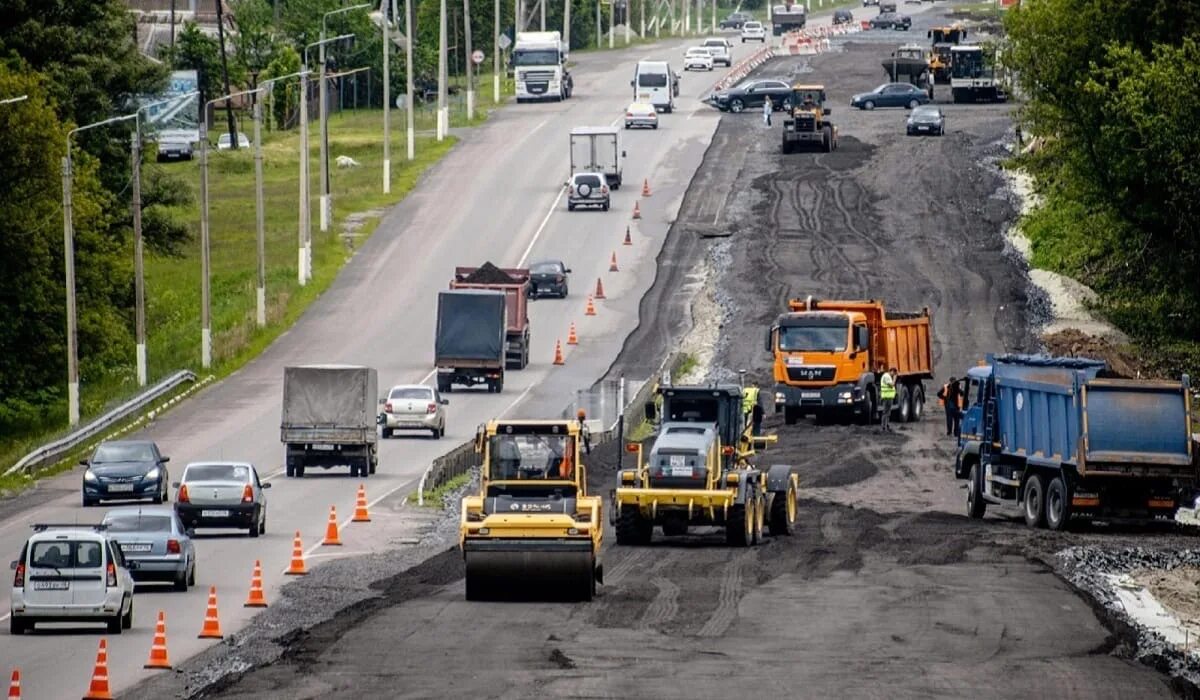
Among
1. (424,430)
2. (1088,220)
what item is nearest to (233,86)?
(1088,220)

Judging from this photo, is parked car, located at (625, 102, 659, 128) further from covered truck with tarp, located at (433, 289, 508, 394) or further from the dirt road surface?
covered truck with tarp, located at (433, 289, 508, 394)

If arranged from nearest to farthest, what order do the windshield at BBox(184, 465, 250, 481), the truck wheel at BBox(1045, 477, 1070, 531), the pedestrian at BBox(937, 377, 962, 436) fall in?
the truck wheel at BBox(1045, 477, 1070, 531), the windshield at BBox(184, 465, 250, 481), the pedestrian at BBox(937, 377, 962, 436)

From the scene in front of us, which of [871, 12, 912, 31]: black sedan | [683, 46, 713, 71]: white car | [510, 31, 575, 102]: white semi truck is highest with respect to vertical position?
[871, 12, 912, 31]: black sedan

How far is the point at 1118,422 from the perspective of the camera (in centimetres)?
4081

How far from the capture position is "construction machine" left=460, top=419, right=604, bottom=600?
1276 inches

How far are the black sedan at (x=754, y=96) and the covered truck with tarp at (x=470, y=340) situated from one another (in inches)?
2179

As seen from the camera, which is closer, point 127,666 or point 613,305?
point 127,666

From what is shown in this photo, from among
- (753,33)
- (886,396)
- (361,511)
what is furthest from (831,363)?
(753,33)

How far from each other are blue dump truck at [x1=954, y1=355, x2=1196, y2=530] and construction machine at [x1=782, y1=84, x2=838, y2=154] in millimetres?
61052

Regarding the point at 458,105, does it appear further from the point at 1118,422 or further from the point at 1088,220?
the point at 1118,422

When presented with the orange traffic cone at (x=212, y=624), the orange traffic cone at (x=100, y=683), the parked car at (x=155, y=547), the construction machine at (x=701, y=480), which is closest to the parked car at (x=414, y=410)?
the construction machine at (x=701, y=480)

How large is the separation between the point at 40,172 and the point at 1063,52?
33.9m

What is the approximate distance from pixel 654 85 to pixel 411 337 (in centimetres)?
4815

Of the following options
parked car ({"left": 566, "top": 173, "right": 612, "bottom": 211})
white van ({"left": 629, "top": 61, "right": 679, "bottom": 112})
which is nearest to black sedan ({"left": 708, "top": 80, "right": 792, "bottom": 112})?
white van ({"left": 629, "top": 61, "right": 679, "bottom": 112})
